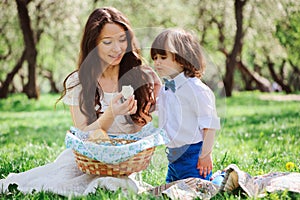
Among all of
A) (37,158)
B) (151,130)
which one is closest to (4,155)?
(37,158)

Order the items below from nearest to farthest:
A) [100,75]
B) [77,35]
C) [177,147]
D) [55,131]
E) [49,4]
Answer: [177,147], [100,75], [55,131], [49,4], [77,35]

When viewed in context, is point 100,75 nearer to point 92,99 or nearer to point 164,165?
point 92,99

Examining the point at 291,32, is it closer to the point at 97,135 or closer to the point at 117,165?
the point at 97,135

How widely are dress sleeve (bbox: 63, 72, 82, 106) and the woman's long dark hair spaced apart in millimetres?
40

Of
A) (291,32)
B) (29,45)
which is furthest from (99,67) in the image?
(291,32)

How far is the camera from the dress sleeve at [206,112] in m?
3.43

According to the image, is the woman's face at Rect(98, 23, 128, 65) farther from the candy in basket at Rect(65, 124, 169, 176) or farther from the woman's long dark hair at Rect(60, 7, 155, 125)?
the candy in basket at Rect(65, 124, 169, 176)

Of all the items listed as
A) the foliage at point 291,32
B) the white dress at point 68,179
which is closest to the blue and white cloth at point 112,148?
the white dress at point 68,179

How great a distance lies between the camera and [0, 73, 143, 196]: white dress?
126 inches

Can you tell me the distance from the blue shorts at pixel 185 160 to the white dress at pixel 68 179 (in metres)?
0.42

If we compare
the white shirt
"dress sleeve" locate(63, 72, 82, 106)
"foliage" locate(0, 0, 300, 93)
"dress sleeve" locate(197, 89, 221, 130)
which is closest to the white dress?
"dress sleeve" locate(63, 72, 82, 106)

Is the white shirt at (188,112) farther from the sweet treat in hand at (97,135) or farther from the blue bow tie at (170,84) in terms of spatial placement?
the sweet treat in hand at (97,135)

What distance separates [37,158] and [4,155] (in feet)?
1.14

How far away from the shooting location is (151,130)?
364 centimetres
